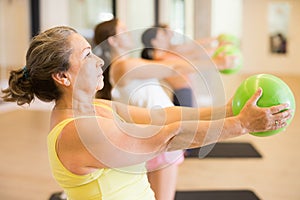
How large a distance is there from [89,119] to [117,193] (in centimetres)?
25

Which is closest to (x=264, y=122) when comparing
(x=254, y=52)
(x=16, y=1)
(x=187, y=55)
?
(x=187, y=55)

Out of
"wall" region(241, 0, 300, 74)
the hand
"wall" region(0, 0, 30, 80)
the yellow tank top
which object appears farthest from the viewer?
"wall" region(241, 0, 300, 74)

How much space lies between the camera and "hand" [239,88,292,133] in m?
1.07

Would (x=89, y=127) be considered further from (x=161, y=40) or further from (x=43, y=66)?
(x=161, y=40)

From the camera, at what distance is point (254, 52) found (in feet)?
36.7

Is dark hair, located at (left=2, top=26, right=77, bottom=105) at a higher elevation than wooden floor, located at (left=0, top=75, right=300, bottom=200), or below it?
higher

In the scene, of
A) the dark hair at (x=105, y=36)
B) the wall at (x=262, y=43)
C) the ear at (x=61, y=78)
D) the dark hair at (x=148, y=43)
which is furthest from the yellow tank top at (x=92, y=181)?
the wall at (x=262, y=43)

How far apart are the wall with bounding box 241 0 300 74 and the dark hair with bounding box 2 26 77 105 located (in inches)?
406

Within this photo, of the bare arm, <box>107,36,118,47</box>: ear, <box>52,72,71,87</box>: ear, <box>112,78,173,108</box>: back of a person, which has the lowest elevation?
<box>112,78,173,108</box>: back of a person

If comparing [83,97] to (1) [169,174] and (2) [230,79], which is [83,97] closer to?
(1) [169,174]

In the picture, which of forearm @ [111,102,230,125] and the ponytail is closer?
the ponytail

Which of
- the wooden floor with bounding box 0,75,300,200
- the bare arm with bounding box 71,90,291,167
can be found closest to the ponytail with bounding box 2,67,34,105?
the bare arm with bounding box 71,90,291,167

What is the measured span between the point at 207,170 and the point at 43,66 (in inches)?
106

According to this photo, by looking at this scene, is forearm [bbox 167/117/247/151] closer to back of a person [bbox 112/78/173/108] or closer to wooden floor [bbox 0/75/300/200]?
back of a person [bbox 112/78/173/108]
